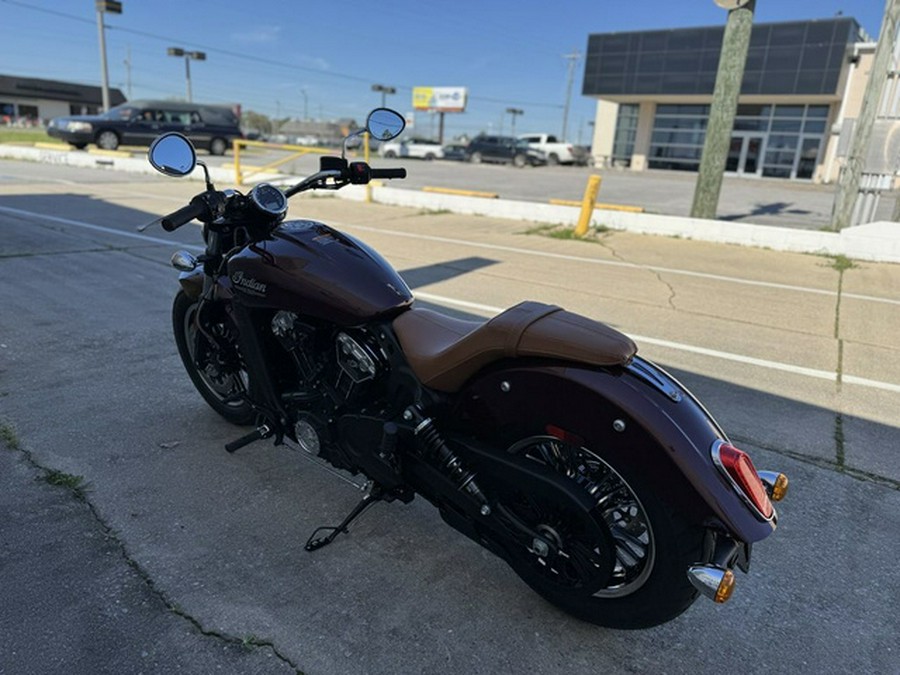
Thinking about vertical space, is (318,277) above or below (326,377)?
above

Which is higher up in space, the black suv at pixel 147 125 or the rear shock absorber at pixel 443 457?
the black suv at pixel 147 125

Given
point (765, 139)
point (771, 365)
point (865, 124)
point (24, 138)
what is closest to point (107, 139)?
point (24, 138)

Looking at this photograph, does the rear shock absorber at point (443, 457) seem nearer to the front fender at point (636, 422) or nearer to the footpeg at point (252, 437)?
the front fender at point (636, 422)

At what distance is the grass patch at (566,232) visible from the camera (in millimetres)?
10289

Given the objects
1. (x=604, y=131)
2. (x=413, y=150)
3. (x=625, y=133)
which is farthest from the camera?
(x=413, y=150)

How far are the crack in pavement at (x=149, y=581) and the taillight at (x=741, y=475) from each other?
1432 mm

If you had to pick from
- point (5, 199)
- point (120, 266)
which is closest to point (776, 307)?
point (120, 266)

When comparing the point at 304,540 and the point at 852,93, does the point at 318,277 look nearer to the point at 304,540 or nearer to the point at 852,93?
the point at 304,540

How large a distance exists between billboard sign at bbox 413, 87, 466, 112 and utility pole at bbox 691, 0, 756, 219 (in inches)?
2005

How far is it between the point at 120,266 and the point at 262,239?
16.5 feet

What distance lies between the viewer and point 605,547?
1917 mm

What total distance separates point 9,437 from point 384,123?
2487mm

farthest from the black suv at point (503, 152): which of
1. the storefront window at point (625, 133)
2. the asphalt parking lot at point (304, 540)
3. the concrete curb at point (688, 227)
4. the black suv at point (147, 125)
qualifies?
the asphalt parking lot at point (304, 540)

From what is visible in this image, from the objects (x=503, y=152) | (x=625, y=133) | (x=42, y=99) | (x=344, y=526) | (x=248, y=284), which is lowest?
(x=344, y=526)
